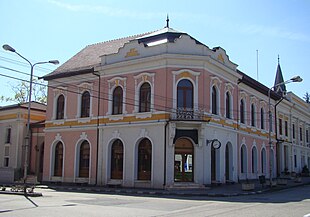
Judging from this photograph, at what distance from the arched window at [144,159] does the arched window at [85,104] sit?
6.15 metres

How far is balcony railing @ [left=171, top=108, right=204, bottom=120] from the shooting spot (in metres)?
25.8

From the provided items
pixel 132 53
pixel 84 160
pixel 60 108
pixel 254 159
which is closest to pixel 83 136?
pixel 84 160

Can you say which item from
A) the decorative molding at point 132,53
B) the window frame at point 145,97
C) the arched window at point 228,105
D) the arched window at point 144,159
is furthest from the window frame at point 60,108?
the arched window at point 228,105

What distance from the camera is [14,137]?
37125 millimetres

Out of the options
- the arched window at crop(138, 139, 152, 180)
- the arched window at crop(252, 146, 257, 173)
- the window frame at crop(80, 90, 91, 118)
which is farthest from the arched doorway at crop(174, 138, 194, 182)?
the arched window at crop(252, 146, 257, 173)

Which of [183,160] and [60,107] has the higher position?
[60,107]

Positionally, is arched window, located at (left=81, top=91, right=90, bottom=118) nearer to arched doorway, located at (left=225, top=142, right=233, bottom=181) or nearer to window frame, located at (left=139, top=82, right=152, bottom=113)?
window frame, located at (left=139, top=82, right=152, bottom=113)

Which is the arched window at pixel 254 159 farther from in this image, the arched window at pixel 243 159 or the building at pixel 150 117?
the arched window at pixel 243 159

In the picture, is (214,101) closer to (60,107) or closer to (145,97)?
(145,97)

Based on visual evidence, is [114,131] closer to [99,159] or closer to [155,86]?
[99,159]

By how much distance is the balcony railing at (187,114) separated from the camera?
25.8 m

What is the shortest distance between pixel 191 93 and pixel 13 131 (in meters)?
19.7

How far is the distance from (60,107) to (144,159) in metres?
10.1

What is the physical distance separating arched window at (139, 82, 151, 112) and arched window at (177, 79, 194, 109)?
7.34 ft
